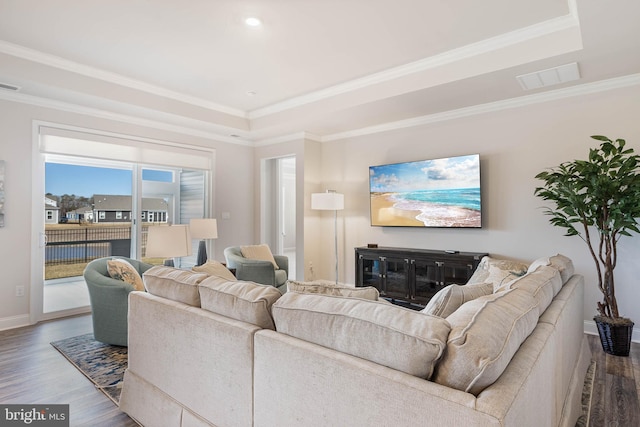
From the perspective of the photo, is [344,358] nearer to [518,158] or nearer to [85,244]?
[518,158]

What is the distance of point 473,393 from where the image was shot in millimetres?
954

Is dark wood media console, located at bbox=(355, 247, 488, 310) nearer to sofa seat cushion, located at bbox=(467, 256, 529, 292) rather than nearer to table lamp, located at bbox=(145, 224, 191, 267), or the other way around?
sofa seat cushion, located at bbox=(467, 256, 529, 292)

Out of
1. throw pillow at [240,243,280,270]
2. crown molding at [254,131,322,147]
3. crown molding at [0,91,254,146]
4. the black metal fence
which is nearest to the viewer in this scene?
crown molding at [0,91,254,146]

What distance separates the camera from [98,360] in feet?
9.43

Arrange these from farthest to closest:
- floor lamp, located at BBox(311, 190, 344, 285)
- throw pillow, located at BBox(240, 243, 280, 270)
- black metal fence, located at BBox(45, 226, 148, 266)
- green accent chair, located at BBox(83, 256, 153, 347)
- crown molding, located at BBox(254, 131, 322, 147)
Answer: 1. crown molding, located at BBox(254, 131, 322, 147)
2. floor lamp, located at BBox(311, 190, 344, 285)
3. throw pillow, located at BBox(240, 243, 280, 270)
4. black metal fence, located at BBox(45, 226, 148, 266)
5. green accent chair, located at BBox(83, 256, 153, 347)

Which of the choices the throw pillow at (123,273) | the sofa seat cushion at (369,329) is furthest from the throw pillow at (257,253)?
the sofa seat cushion at (369,329)

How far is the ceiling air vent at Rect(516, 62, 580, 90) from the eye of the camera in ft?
10.5

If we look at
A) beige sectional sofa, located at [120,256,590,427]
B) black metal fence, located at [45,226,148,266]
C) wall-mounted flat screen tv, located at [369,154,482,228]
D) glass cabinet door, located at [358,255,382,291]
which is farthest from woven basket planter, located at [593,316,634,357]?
black metal fence, located at [45,226,148,266]

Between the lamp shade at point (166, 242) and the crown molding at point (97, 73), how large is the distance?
6.66 feet

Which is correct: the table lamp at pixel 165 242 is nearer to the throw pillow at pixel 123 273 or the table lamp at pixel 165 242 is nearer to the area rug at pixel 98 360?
the throw pillow at pixel 123 273

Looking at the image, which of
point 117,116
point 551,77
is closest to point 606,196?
point 551,77

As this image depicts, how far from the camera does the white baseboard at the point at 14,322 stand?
376 cm

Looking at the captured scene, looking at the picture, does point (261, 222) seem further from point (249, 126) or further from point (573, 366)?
point (573, 366)

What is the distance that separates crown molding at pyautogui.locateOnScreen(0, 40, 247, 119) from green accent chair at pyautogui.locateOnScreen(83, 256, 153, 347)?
85.1 inches
